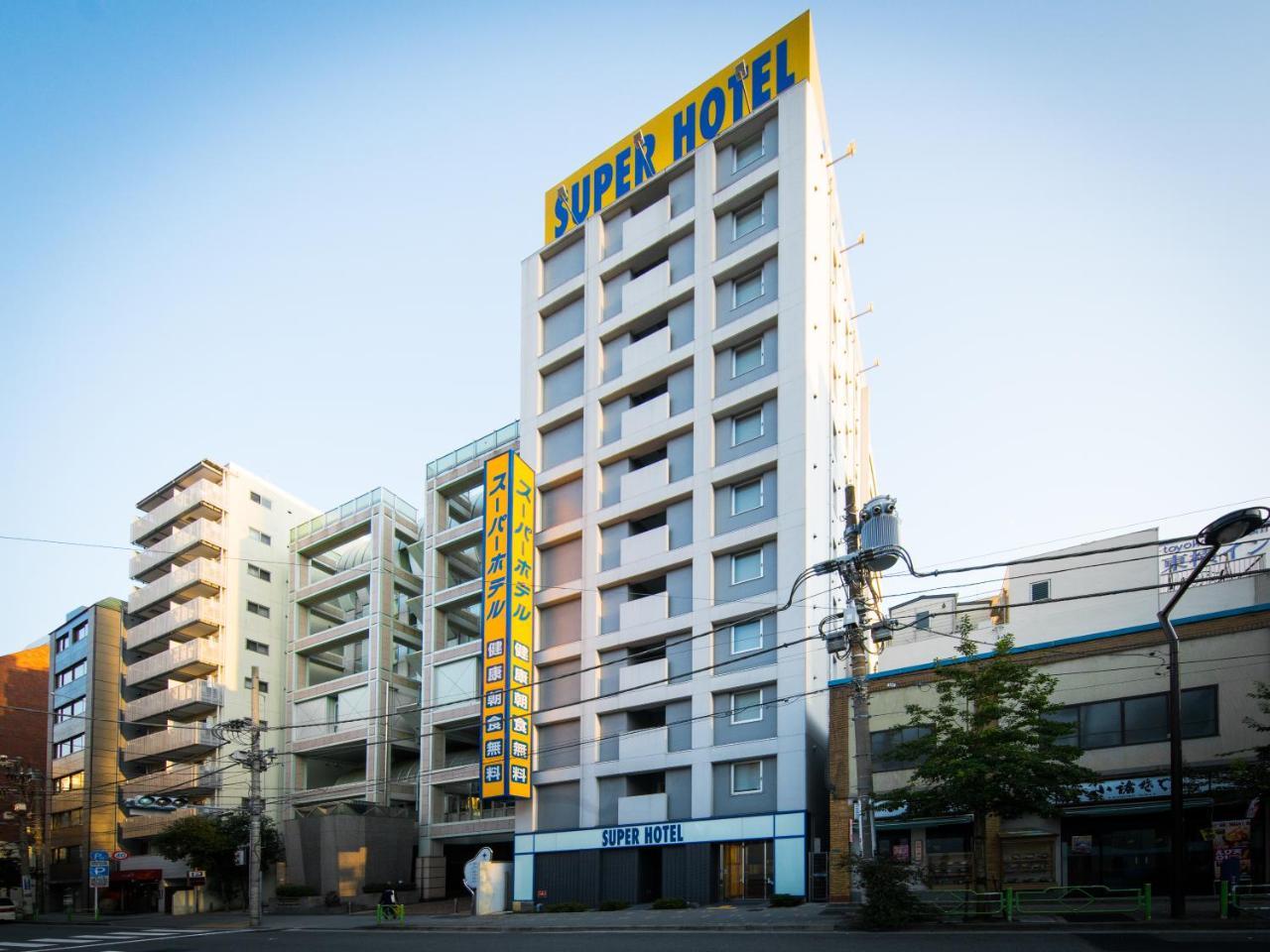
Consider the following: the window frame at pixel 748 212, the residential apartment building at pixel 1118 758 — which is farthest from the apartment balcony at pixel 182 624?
the residential apartment building at pixel 1118 758

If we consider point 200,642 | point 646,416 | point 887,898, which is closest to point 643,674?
point 646,416

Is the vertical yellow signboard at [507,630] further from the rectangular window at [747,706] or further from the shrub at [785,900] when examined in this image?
the shrub at [785,900]

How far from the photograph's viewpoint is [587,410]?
2120 inches

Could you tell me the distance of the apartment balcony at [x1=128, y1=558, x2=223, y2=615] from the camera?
238ft

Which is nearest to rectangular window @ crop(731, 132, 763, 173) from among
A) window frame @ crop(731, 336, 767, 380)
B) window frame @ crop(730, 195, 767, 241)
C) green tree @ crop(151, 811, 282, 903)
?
window frame @ crop(730, 195, 767, 241)

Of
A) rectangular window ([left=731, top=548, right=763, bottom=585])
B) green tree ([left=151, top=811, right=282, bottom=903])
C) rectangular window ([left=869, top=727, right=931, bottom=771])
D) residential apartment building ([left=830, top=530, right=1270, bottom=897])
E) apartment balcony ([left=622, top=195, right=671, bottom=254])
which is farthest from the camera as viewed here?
green tree ([left=151, top=811, right=282, bottom=903])

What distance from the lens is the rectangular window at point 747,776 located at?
43.4 metres

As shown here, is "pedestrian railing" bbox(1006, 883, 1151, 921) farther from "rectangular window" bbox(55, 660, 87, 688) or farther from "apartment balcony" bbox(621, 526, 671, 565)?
"rectangular window" bbox(55, 660, 87, 688)

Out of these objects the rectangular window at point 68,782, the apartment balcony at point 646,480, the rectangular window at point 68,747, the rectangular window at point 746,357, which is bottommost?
the rectangular window at point 68,782

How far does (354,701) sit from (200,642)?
13437 millimetres

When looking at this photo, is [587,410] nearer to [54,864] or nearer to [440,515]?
[440,515]

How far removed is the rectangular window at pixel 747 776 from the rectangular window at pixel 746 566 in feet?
24.2

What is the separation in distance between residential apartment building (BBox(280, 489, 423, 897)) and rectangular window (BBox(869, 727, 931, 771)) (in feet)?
96.9

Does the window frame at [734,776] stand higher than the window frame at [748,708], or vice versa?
the window frame at [748,708]
